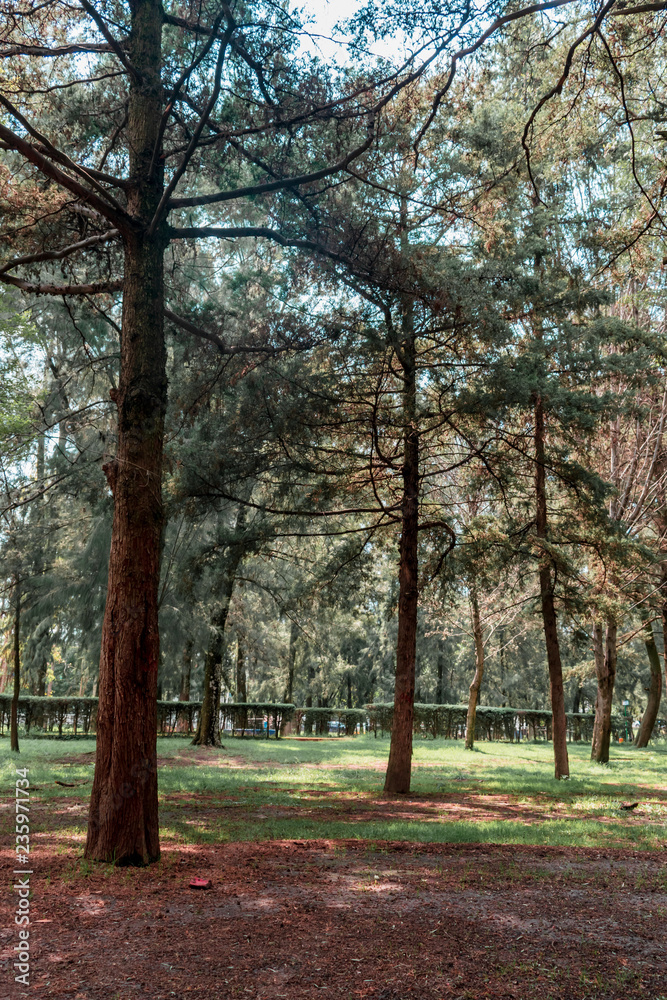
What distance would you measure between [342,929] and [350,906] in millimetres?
463

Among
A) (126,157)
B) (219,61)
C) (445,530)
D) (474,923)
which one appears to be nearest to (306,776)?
(445,530)

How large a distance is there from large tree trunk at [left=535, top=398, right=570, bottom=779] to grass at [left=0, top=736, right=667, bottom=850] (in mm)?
746

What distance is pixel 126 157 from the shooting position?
809cm

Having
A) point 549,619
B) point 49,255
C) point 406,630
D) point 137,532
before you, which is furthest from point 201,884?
point 549,619

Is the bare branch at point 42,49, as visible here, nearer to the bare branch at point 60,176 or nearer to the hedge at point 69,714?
the bare branch at point 60,176

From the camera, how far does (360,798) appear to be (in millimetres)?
10391

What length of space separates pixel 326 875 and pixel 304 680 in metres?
33.8

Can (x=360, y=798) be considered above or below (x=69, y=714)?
above

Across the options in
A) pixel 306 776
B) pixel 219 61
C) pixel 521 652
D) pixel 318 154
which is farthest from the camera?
pixel 521 652

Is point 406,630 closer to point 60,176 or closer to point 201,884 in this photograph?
point 201,884

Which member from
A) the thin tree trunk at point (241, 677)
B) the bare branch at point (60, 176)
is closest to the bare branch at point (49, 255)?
the bare branch at point (60, 176)

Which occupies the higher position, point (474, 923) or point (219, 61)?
point (219, 61)

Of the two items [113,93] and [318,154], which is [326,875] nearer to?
[318,154]

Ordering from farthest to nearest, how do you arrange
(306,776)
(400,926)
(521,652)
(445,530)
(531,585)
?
(521,652), (531,585), (306,776), (445,530), (400,926)
